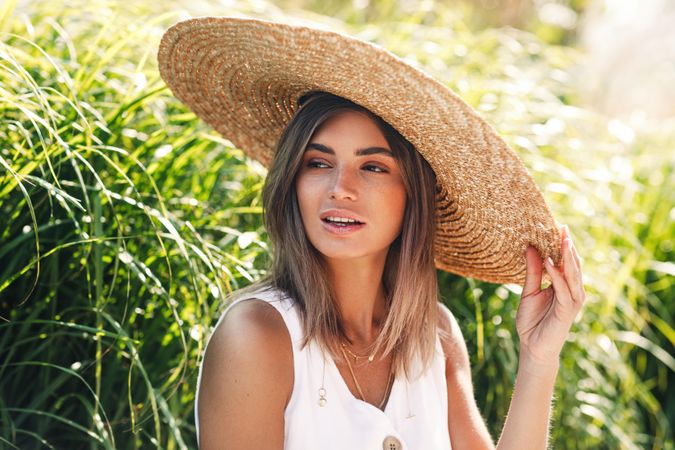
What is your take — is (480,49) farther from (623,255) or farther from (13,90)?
(13,90)

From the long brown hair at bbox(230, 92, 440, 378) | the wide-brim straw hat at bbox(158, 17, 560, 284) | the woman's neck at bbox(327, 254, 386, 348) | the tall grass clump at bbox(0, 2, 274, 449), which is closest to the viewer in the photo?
the wide-brim straw hat at bbox(158, 17, 560, 284)

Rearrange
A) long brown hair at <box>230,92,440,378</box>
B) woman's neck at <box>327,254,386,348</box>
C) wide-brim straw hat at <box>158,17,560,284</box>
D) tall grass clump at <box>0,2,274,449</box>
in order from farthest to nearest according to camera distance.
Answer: woman's neck at <box>327,254,386,348</box>, long brown hair at <box>230,92,440,378</box>, tall grass clump at <box>0,2,274,449</box>, wide-brim straw hat at <box>158,17,560,284</box>

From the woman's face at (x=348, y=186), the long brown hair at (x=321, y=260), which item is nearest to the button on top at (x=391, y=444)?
the long brown hair at (x=321, y=260)

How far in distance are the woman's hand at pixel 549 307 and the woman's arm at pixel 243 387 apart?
677mm

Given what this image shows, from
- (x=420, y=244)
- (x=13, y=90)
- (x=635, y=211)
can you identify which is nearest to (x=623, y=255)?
(x=635, y=211)

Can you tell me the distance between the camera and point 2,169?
2197mm

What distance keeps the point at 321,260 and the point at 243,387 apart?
47 centimetres

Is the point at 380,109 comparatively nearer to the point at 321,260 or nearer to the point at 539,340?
the point at 321,260

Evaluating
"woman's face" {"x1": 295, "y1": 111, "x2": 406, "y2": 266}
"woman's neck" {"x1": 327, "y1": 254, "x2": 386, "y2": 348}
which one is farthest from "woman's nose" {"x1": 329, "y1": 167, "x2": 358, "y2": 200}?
"woman's neck" {"x1": 327, "y1": 254, "x2": 386, "y2": 348}

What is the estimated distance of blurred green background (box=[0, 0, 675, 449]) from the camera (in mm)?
2209

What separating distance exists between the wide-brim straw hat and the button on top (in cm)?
60

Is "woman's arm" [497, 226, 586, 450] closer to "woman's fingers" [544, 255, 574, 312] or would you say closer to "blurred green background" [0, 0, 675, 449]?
"woman's fingers" [544, 255, 574, 312]

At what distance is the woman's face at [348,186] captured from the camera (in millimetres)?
2189

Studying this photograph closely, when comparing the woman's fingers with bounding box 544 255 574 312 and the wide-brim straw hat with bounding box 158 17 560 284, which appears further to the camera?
the woman's fingers with bounding box 544 255 574 312
